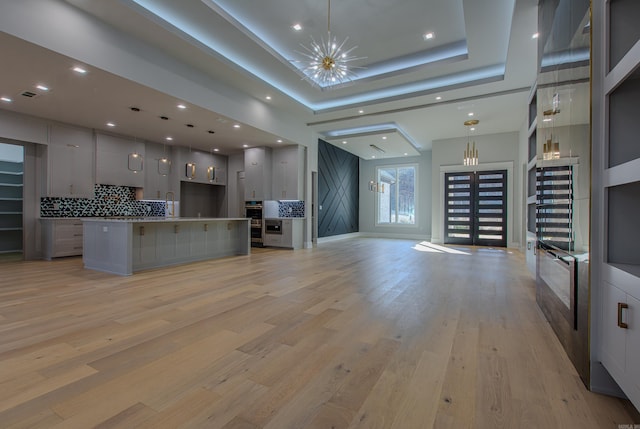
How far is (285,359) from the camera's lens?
2.01 metres

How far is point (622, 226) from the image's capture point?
5.34ft

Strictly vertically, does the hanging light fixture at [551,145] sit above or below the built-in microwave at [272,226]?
Answer: above

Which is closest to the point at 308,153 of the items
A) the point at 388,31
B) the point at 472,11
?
the point at 388,31

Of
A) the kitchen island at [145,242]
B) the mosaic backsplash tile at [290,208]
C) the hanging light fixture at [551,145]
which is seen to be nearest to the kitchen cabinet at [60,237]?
the kitchen island at [145,242]

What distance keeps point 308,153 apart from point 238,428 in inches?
302

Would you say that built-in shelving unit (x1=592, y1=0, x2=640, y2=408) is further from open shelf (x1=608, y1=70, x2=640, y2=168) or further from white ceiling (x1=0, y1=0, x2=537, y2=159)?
white ceiling (x1=0, y1=0, x2=537, y2=159)

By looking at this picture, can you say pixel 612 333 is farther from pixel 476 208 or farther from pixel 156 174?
pixel 156 174

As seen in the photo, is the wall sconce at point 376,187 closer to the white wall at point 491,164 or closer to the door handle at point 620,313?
the white wall at point 491,164

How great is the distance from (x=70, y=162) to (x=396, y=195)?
33.4 feet

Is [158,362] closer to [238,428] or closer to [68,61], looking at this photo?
[238,428]

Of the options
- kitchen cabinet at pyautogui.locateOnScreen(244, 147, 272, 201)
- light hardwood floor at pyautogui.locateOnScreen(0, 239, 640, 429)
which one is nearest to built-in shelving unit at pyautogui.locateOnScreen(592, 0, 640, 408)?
light hardwood floor at pyautogui.locateOnScreen(0, 239, 640, 429)

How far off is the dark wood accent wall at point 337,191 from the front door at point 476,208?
355 centimetres

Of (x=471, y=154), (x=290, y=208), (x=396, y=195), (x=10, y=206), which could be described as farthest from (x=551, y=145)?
(x=10, y=206)

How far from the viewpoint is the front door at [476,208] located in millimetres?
8961
